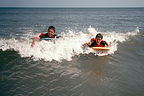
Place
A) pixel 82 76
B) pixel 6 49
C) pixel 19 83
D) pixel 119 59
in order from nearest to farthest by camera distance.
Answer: pixel 19 83
pixel 82 76
pixel 119 59
pixel 6 49

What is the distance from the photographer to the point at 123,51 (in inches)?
341

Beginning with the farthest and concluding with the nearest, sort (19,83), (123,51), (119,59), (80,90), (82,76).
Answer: (123,51)
(119,59)
(82,76)
(19,83)
(80,90)

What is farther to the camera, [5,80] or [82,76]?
[82,76]

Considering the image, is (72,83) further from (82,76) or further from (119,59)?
(119,59)

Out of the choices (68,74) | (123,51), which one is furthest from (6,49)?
(123,51)

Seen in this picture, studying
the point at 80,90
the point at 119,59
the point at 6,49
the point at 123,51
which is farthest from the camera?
the point at 123,51

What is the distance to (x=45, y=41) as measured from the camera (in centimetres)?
815

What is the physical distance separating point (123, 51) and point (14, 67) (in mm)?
6458

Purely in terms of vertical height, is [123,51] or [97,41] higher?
[97,41]

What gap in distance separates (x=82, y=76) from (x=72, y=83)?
0.65 metres

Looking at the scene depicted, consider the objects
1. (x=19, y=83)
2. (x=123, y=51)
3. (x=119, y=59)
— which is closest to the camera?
(x=19, y=83)

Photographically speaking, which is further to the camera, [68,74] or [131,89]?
[68,74]

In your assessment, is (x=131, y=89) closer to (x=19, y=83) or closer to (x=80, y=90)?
(x=80, y=90)

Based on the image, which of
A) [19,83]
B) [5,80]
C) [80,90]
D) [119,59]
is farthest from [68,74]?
[119,59]
